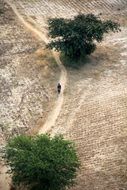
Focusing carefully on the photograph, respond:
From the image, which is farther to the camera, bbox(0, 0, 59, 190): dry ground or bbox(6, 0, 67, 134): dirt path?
bbox(0, 0, 59, 190): dry ground

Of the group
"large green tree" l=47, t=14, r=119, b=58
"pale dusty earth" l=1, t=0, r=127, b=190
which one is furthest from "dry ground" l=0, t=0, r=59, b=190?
"large green tree" l=47, t=14, r=119, b=58

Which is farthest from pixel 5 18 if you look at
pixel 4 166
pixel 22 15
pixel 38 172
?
pixel 38 172

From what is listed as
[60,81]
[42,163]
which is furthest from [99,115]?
[42,163]

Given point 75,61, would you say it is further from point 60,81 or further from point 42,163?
point 42,163

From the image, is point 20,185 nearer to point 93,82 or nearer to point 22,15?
point 93,82

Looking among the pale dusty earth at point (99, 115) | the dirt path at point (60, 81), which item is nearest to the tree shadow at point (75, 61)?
the pale dusty earth at point (99, 115)

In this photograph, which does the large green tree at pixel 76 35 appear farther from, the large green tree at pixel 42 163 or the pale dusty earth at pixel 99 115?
the large green tree at pixel 42 163

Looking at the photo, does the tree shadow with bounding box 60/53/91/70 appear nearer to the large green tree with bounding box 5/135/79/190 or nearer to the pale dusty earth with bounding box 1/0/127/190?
the pale dusty earth with bounding box 1/0/127/190
